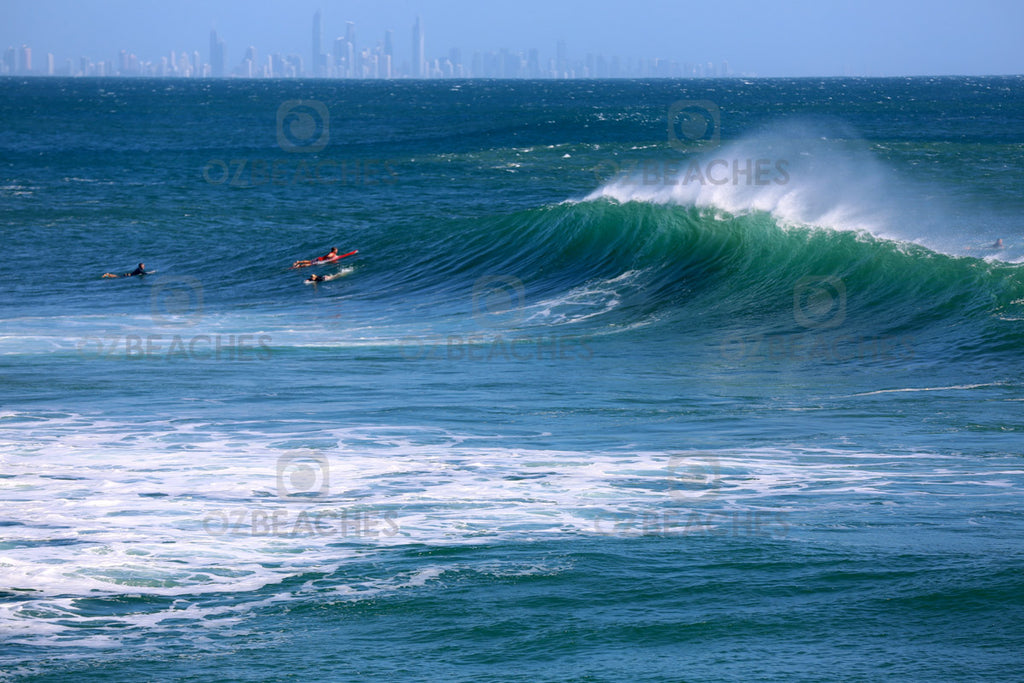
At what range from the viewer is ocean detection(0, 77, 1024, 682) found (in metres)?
7.36

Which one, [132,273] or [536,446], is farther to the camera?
[132,273]

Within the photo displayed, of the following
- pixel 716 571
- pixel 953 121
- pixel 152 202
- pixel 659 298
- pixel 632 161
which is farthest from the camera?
pixel 953 121

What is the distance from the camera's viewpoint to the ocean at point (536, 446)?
7.36 metres

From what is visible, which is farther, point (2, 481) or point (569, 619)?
point (2, 481)

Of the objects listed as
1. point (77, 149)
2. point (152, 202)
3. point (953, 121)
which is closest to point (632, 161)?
point (152, 202)

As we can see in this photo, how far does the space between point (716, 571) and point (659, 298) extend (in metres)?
13.6

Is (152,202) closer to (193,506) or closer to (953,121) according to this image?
(193,506)

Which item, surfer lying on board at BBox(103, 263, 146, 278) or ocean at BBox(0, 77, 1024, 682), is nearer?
ocean at BBox(0, 77, 1024, 682)

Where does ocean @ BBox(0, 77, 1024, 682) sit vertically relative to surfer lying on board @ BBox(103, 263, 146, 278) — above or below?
below

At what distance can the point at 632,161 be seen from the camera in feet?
181

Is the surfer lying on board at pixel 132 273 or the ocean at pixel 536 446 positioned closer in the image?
the ocean at pixel 536 446

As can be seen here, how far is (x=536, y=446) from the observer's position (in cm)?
1194

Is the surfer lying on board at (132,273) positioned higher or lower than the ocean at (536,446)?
higher

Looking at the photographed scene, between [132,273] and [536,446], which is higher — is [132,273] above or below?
above
